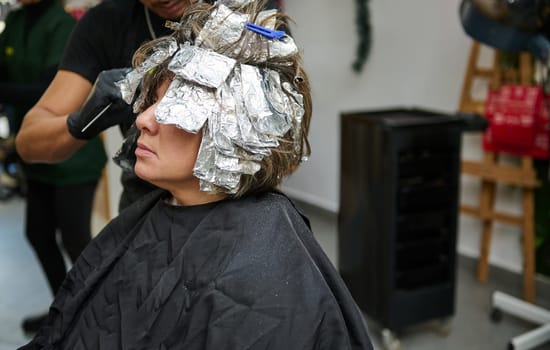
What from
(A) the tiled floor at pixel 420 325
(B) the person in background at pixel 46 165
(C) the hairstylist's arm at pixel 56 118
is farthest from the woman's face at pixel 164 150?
(A) the tiled floor at pixel 420 325

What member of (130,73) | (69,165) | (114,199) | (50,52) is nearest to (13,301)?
(69,165)

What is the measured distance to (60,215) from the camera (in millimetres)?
2164

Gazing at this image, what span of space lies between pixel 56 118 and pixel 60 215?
0.98m

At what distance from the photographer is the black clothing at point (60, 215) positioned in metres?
2.15

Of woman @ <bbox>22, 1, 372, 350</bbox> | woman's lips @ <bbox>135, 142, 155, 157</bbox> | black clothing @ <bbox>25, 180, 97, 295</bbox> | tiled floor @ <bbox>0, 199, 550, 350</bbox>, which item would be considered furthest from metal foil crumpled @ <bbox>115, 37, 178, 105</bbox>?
tiled floor @ <bbox>0, 199, 550, 350</bbox>

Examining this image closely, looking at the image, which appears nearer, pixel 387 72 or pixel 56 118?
pixel 56 118

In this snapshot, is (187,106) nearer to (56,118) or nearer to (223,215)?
(223,215)

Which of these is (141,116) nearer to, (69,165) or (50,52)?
(50,52)

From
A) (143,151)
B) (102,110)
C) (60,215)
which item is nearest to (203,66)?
(143,151)

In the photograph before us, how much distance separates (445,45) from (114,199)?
1970 millimetres

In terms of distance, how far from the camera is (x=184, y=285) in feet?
3.20

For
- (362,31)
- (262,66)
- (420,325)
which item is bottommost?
(420,325)

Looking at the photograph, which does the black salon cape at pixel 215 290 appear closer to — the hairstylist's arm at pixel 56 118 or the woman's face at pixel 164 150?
the woman's face at pixel 164 150

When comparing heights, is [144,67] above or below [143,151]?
above
